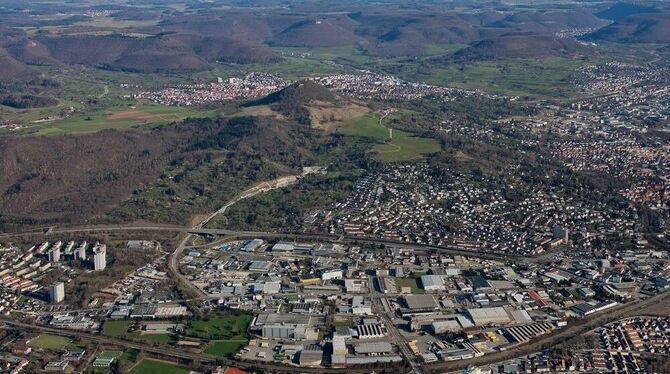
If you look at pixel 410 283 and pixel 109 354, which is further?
pixel 410 283

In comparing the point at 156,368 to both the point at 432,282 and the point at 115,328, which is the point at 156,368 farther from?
the point at 432,282

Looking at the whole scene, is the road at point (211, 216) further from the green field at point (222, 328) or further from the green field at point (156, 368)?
the green field at point (156, 368)

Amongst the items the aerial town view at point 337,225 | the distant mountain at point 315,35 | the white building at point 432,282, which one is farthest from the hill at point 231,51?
the white building at point 432,282

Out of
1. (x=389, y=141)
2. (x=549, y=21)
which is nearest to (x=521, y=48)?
(x=549, y=21)

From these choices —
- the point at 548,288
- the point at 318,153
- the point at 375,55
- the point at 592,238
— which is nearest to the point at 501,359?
the point at 548,288

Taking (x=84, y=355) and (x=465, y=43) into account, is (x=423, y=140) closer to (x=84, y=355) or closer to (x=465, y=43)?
(x=84, y=355)

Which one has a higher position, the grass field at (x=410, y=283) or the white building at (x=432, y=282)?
the white building at (x=432, y=282)

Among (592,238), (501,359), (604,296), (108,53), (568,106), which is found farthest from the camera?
(108,53)
